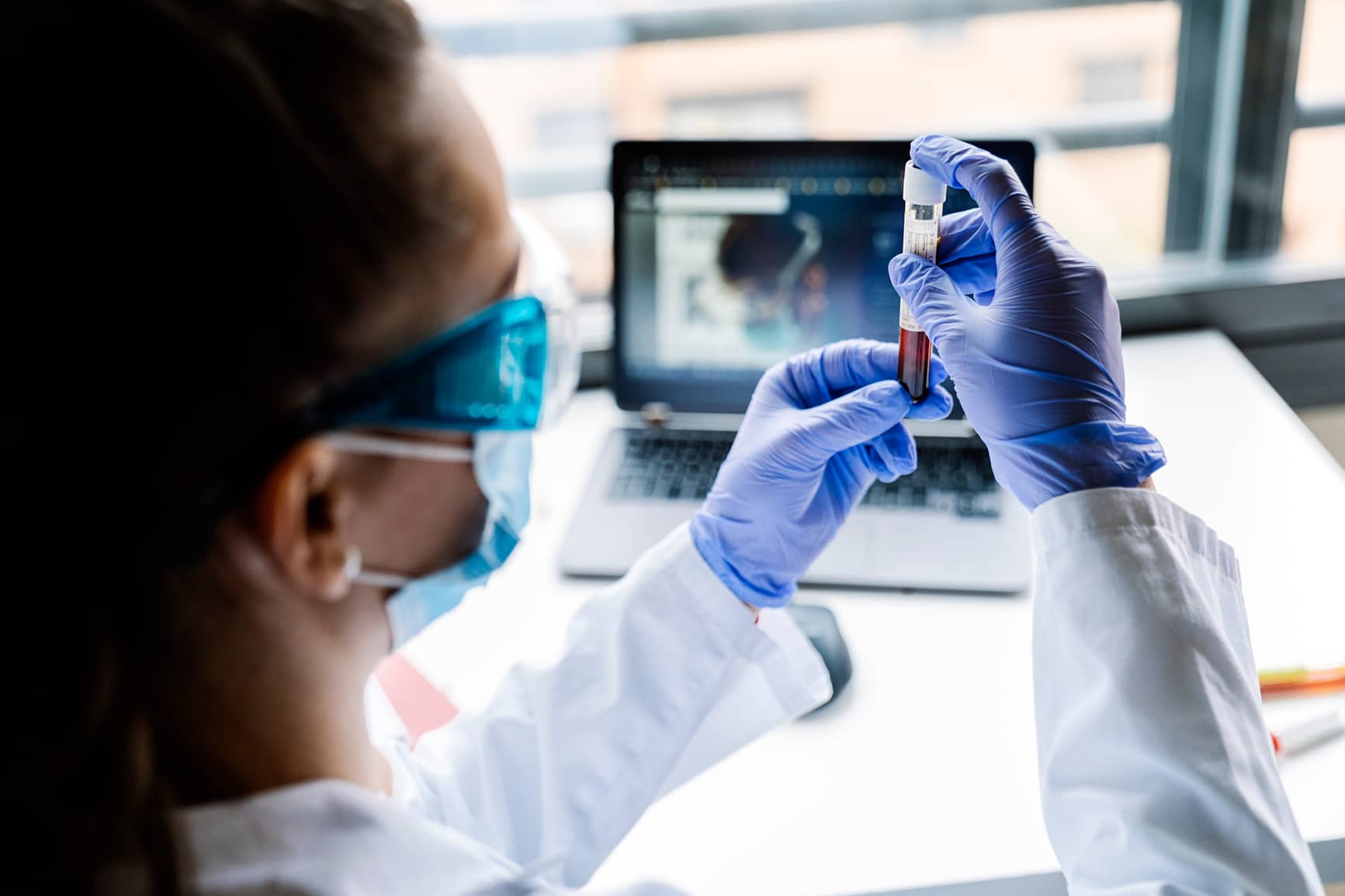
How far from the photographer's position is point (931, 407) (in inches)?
39.0

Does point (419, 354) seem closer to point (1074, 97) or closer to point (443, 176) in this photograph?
point (443, 176)

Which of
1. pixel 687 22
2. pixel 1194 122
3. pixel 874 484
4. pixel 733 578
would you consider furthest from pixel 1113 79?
pixel 733 578

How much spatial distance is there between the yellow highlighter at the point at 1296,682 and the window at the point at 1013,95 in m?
0.88

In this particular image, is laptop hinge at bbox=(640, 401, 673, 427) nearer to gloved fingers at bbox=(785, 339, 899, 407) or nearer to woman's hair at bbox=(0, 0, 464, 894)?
gloved fingers at bbox=(785, 339, 899, 407)

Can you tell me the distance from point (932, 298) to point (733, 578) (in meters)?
0.31

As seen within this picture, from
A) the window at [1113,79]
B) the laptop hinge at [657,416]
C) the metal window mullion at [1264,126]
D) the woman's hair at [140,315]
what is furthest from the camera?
the window at [1113,79]

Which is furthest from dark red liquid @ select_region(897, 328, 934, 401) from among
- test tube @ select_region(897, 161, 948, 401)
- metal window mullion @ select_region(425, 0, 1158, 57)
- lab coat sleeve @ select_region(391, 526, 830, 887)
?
metal window mullion @ select_region(425, 0, 1158, 57)

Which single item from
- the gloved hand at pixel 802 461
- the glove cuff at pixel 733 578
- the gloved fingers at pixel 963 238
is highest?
the gloved fingers at pixel 963 238

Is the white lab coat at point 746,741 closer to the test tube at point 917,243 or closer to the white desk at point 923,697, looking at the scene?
the white desk at point 923,697

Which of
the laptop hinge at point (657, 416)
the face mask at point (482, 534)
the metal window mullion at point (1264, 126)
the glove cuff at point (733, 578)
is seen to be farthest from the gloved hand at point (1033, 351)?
the metal window mullion at point (1264, 126)

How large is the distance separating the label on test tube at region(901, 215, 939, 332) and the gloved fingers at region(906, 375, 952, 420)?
0.07 meters

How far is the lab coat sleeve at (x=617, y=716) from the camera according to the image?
0.98 meters

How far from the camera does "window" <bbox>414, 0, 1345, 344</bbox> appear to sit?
1768mm

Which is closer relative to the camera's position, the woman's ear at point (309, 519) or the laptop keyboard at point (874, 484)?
the woman's ear at point (309, 519)
